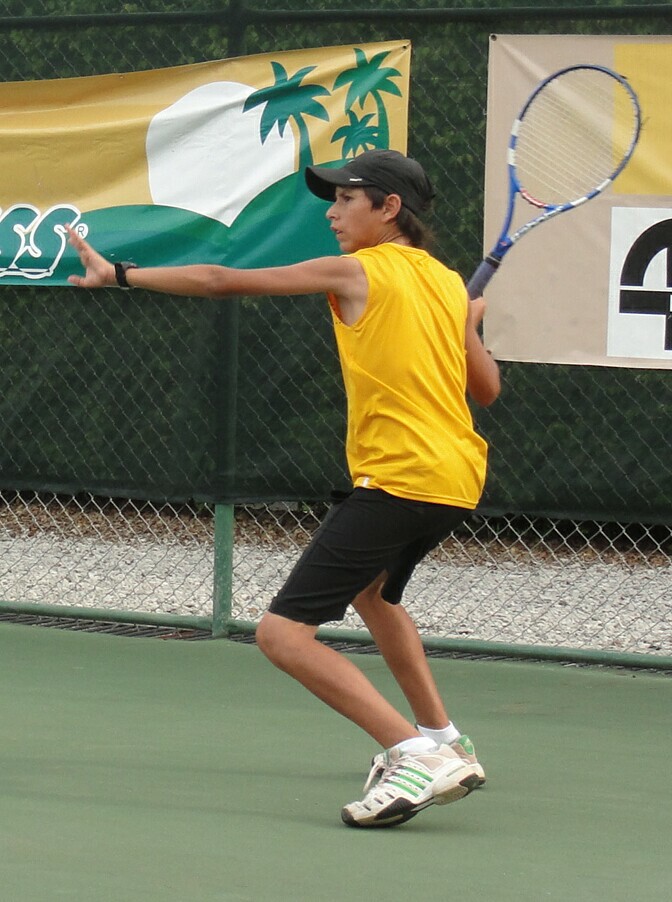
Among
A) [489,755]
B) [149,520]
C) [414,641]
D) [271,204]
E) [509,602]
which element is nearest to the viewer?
[414,641]

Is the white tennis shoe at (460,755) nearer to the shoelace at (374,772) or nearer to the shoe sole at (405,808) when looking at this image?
the shoelace at (374,772)

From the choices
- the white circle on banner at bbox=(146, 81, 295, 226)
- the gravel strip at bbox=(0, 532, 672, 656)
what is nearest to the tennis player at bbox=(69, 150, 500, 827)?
the white circle on banner at bbox=(146, 81, 295, 226)

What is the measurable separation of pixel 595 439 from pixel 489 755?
59.3 inches

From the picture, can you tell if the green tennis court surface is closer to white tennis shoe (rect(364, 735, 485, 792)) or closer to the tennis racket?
white tennis shoe (rect(364, 735, 485, 792))

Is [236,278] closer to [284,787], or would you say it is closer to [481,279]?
[481,279]

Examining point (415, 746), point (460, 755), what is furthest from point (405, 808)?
point (460, 755)

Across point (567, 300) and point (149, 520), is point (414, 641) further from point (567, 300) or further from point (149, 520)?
point (149, 520)

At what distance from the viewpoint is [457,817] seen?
4031mm

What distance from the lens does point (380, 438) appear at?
13.1 feet

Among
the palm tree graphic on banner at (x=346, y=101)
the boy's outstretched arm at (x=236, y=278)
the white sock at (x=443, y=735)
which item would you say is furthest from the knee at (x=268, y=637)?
the palm tree graphic on banner at (x=346, y=101)

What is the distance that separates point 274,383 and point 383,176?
231 centimetres

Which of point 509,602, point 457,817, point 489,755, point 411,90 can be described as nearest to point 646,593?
point 509,602

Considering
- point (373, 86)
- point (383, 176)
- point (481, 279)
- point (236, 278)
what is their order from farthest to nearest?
point (373, 86) < point (481, 279) < point (383, 176) < point (236, 278)

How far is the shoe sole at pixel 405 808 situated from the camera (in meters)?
3.83
